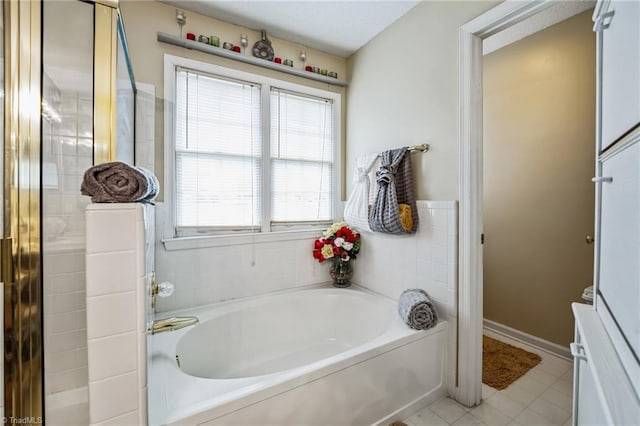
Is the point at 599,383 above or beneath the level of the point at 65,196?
beneath

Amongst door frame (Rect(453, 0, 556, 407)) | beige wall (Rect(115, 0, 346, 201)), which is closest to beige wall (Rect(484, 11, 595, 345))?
door frame (Rect(453, 0, 556, 407))

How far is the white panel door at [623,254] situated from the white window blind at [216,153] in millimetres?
1984

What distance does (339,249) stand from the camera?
91.8 inches

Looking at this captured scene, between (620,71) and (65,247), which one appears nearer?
(620,71)

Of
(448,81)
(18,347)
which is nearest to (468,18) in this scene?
(448,81)

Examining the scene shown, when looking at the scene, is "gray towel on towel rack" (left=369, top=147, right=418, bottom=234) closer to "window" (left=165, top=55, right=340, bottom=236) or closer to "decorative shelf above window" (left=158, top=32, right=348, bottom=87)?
"window" (left=165, top=55, right=340, bottom=236)

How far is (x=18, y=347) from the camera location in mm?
929

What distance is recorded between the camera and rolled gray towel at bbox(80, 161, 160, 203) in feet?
2.51

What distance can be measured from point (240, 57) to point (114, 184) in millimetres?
1707

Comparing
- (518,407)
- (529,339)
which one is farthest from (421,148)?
(529,339)

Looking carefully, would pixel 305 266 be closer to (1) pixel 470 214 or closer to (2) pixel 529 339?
(1) pixel 470 214

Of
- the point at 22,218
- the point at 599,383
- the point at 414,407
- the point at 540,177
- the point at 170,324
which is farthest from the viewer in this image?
the point at 540,177

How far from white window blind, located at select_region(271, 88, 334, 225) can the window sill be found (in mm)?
129

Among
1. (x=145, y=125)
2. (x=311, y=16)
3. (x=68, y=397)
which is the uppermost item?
(x=311, y=16)
